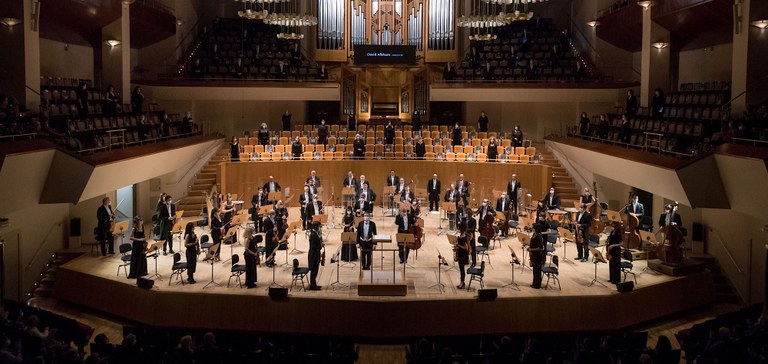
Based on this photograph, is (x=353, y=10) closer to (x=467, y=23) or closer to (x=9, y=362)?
(x=467, y=23)

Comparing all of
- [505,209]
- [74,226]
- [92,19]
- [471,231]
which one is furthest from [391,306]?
Answer: [92,19]

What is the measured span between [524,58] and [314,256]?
44.3 ft

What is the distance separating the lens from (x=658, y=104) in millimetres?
17438

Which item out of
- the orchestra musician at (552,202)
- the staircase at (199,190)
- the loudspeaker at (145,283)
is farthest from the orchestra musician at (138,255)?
the orchestra musician at (552,202)

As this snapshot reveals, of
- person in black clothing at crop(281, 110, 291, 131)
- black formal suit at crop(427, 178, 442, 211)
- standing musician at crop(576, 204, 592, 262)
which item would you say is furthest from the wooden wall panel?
standing musician at crop(576, 204, 592, 262)

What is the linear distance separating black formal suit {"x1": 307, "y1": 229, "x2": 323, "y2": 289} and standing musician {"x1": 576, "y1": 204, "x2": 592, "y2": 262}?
5265 millimetres

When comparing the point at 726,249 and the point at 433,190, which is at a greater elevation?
the point at 433,190

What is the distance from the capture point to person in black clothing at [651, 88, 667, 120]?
1712cm

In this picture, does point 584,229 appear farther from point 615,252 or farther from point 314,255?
point 314,255

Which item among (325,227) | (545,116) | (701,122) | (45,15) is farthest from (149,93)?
(701,122)

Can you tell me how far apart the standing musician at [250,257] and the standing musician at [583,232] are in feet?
20.5

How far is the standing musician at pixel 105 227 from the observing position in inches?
579

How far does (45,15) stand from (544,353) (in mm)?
13570

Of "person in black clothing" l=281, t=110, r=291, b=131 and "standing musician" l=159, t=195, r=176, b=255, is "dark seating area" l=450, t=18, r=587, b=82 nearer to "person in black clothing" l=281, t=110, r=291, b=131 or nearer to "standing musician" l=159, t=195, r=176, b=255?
"person in black clothing" l=281, t=110, r=291, b=131
